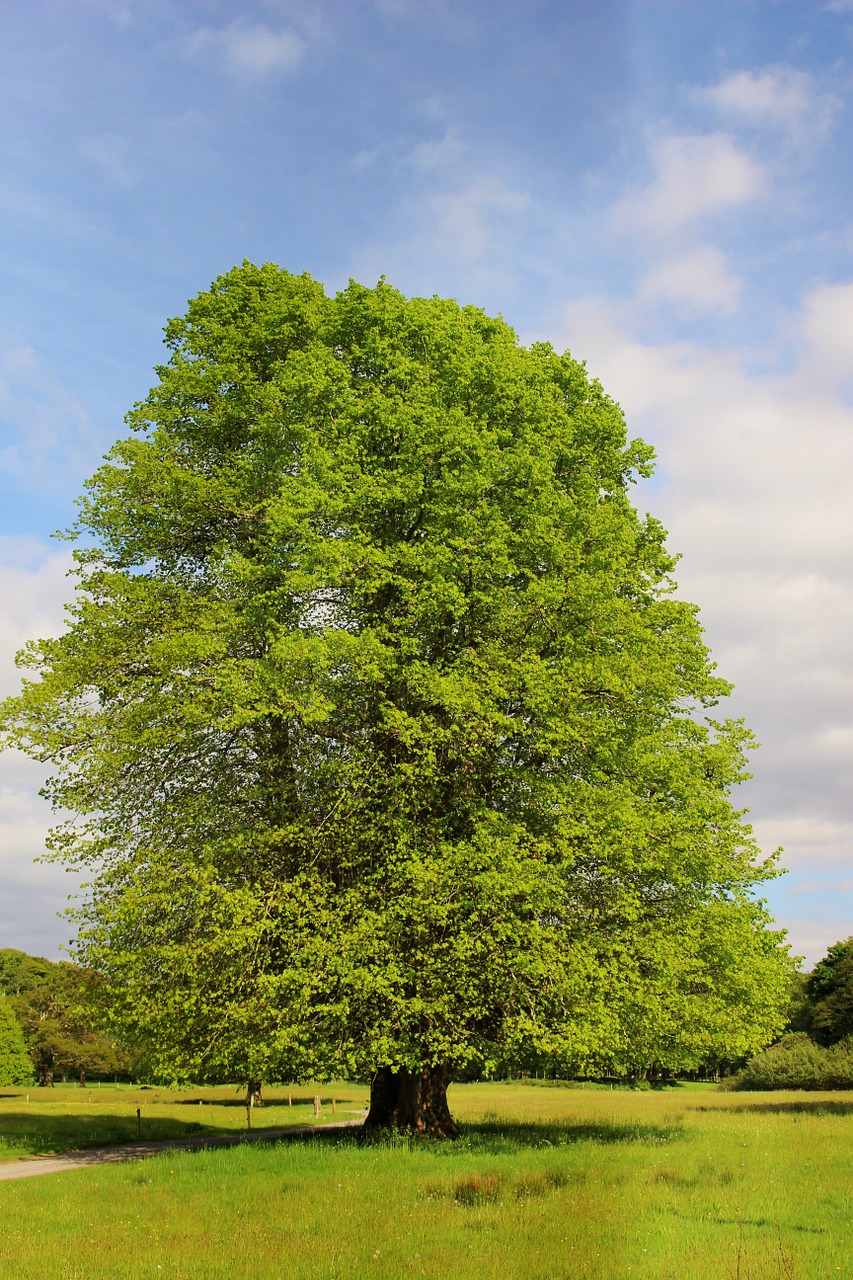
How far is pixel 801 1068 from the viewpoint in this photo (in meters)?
64.4

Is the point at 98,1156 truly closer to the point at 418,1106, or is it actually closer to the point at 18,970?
the point at 418,1106

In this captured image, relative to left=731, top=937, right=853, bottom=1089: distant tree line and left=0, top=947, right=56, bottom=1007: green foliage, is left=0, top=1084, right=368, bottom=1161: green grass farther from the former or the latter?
left=0, top=947, right=56, bottom=1007: green foliage

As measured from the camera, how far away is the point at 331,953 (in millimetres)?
18031

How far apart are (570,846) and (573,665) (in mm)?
3831

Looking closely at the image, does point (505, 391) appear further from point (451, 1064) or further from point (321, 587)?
point (451, 1064)

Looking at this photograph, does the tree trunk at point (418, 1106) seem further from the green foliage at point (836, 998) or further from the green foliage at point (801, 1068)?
the green foliage at point (836, 998)

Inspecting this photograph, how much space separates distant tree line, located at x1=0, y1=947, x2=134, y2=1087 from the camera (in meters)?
67.3

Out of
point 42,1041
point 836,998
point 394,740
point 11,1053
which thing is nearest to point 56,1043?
point 42,1041

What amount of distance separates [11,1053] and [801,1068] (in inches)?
2203

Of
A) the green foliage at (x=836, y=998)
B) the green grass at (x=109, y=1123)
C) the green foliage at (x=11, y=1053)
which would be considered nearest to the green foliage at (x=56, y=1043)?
the green foliage at (x=11, y=1053)

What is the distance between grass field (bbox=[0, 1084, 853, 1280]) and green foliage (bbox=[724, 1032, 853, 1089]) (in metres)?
44.2

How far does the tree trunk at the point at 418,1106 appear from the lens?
21703mm

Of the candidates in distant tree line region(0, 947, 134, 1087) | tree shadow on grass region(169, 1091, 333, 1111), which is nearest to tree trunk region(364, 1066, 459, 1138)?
tree shadow on grass region(169, 1091, 333, 1111)

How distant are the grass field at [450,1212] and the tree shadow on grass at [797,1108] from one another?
15.6 metres
